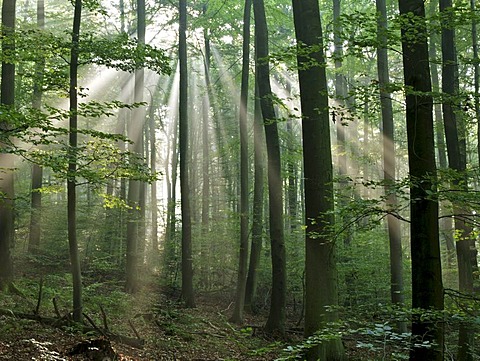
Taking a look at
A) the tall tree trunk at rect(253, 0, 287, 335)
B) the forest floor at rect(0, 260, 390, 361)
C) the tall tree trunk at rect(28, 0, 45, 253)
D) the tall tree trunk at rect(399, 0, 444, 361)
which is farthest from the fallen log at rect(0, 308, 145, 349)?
the tall tree trunk at rect(28, 0, 45, 253)

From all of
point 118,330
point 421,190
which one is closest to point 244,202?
point 118,330

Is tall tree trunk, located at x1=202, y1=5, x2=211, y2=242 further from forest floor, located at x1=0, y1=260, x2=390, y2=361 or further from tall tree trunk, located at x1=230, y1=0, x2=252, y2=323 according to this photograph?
forest floor, located at x1=0, y1=260, x2=390, y2=361

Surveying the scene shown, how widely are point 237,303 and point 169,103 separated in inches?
656

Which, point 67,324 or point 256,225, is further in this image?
point 256,225

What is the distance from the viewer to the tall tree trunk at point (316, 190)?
23.1 feet

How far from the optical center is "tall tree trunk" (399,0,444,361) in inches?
197

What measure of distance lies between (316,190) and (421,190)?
7.05 feet

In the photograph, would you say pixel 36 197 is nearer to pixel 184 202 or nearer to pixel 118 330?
pixel 184 202

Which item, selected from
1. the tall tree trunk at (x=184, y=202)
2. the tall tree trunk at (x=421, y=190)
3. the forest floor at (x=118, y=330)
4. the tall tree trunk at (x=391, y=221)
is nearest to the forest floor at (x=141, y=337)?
the forest floor at (x=118, y=330)

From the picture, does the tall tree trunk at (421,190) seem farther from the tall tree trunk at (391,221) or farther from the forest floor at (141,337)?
the tall tree trunk at (391,221)

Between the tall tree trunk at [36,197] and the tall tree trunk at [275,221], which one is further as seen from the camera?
the tall tree trunk at [36,197]

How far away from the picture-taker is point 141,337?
9844 mm

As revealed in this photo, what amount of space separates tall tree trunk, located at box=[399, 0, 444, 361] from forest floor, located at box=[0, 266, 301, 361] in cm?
171

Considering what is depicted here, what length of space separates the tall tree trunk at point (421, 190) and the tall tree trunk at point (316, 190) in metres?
1.63
